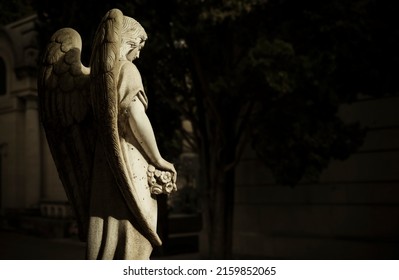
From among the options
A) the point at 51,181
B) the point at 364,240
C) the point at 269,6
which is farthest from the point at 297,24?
the point at 51,181

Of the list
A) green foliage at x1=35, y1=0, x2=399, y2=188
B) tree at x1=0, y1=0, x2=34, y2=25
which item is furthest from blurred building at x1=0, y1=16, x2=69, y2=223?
green foliage at x1=35, y1=0, x2=399, y2=188

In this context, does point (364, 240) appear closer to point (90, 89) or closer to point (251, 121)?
point (251, 121)

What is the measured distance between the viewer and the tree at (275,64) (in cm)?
858

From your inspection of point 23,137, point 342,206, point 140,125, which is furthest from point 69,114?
point 342,206

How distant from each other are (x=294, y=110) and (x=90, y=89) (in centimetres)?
575

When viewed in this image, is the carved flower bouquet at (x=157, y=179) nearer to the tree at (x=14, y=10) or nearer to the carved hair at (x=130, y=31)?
the carved hair at (x=130, y=31)

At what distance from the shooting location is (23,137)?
38.3 ft

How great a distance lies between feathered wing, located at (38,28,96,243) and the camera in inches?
163

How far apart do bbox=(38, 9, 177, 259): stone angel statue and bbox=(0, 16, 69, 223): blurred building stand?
6937mm

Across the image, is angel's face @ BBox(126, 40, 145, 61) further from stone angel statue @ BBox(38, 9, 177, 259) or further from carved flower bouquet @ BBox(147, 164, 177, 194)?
carved flower bouquet @ BBox(147, 164, 177, 194)

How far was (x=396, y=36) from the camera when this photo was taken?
28.8ft

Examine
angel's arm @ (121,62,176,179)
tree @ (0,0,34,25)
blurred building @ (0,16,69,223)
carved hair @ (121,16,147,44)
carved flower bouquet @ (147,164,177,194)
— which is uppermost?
tree @ (0,0,34,25)

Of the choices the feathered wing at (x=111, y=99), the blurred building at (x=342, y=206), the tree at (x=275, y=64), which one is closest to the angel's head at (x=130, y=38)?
the feathered wing at (x=111, y=99)

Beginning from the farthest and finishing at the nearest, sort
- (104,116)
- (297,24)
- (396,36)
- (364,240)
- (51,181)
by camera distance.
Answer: (51,181), (364,240), (297,24), (396,36), (104,116)
